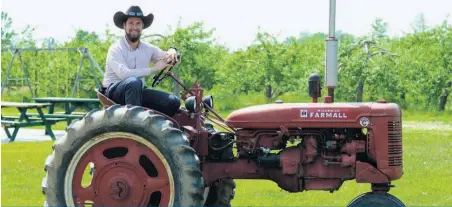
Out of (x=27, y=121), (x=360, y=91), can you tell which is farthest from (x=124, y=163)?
(x=360, y=91)

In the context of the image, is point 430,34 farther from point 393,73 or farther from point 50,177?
point 50,177

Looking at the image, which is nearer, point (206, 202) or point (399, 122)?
point (399, 122)

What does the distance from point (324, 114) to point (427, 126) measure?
1481 centimetres

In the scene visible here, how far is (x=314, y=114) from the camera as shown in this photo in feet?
21.3

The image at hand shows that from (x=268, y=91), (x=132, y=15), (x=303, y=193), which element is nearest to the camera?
(x=132, y=15)

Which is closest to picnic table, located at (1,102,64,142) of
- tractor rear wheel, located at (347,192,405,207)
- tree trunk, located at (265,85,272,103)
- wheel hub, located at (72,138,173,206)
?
wheel hub, located at (72,138,173,206)

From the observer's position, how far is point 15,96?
3055cm

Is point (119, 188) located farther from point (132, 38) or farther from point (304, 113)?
point (304, 113)

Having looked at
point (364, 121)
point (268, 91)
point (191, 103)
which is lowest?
point (268, 91)

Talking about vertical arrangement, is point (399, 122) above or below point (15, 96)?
above

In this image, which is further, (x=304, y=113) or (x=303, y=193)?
(x=303, y=193)

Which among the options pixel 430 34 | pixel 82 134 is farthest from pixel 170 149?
pixel 430 34

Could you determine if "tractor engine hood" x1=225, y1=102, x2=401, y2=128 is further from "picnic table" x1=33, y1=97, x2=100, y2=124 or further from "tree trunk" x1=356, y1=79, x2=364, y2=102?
"tree trunk" x1=356, y1=79, x2=364, y2=102

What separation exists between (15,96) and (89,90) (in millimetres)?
3756
